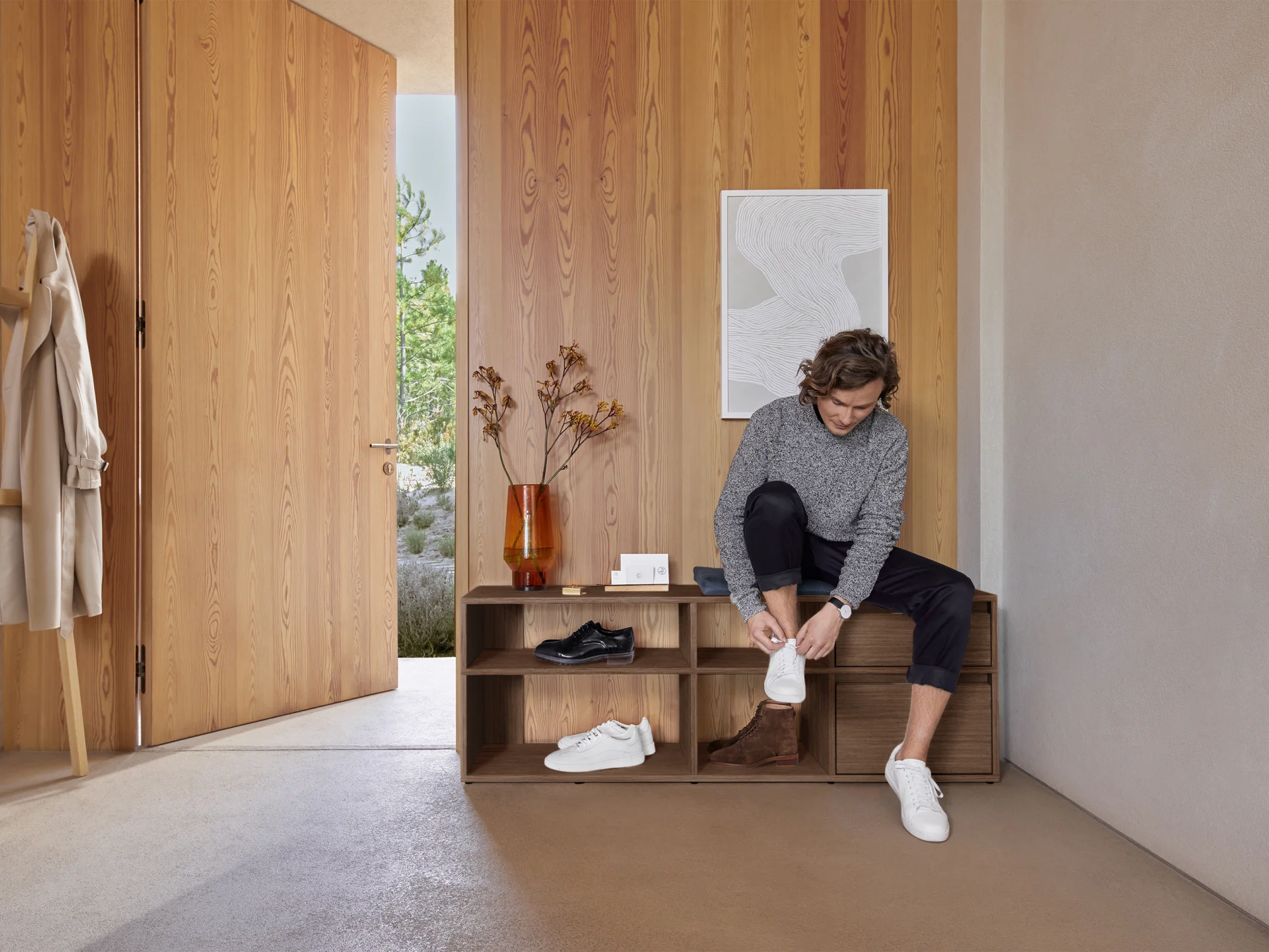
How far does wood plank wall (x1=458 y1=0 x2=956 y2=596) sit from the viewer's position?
2469 millimetres

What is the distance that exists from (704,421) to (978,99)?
1.26 meters

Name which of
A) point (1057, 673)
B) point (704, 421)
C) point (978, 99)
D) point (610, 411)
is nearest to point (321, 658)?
point (610, 411)

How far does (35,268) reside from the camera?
2213mm

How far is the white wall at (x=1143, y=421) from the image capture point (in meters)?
1.45

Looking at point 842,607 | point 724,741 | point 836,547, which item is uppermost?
point 836,547

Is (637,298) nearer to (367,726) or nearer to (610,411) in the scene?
(610,411)

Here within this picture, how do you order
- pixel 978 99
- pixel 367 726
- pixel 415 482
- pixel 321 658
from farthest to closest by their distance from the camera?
pixel 415 482 < pixel 321 658 < pixel 367 726 < pixel 978 99

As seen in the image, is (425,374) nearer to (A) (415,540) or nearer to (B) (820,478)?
(A) (415,540)

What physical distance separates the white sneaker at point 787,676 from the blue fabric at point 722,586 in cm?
21

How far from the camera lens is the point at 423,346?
13.4ft

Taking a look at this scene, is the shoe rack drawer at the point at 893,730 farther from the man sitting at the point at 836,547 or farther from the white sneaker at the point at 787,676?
the white sneaker at the point at 787,676

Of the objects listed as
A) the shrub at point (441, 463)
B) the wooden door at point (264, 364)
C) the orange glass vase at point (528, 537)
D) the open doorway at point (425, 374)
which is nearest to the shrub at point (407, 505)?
the open doorway at point (425, 374)

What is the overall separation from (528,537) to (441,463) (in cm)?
222

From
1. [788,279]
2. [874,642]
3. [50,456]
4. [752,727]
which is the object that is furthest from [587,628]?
[50,456]
